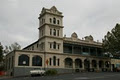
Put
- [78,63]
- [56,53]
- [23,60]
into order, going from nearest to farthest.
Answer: [23,60] → [56,53] → [78,63]

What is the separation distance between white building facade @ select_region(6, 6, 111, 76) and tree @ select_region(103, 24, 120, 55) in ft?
14.4

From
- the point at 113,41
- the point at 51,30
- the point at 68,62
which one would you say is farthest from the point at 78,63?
the point at 51,30

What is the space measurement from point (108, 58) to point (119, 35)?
10.4 meters

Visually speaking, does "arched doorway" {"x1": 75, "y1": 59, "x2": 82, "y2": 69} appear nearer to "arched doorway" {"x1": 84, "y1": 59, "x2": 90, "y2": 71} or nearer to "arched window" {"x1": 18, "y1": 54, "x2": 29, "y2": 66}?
"arched doorway" {"x1": 84, "y1": 59, "x2": 90, "y2": 71}

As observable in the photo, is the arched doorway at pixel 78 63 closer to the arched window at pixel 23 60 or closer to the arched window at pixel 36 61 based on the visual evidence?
the arched window at pixel 36 61

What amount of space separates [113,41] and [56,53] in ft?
57.2

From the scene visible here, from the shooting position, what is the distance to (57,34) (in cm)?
6062

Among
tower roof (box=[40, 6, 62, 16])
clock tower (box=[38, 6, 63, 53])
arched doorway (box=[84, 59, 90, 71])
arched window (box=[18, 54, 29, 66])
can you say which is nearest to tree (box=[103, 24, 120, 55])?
arched doorway (box=[84, 59, 90, 71])

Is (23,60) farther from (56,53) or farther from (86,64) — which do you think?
(86,64)

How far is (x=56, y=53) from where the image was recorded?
193 feet

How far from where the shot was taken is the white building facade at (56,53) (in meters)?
54.2

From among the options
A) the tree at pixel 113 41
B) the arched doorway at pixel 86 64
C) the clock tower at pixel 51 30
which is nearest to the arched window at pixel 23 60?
the clock tower at pixel 51 30

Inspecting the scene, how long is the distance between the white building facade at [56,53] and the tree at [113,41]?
173 inches

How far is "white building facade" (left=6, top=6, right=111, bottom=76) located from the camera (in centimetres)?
5416
